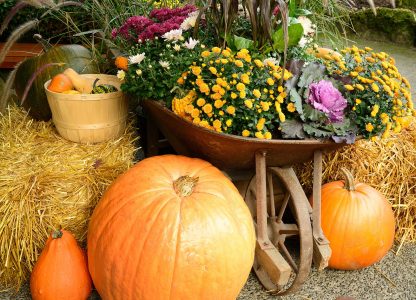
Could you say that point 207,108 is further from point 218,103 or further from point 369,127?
point 369,127

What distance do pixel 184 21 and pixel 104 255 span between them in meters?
1.15

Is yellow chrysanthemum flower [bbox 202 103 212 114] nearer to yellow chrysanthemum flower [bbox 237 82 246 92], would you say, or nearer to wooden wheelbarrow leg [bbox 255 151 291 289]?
yellow chrysanthemum flower [bbox 237 82 246 92]

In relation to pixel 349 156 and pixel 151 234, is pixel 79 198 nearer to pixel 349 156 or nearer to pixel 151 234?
pixel 151 234

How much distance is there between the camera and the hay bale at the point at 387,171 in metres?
2.33

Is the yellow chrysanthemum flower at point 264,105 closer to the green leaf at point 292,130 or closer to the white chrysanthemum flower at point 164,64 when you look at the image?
the green leaf at point 292,130

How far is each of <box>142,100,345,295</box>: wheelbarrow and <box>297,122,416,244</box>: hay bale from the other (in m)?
0.35

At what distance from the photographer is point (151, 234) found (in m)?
1.57

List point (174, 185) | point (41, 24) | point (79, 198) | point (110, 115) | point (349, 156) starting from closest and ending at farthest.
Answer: point (174, 185)
point (79, 198)
point (110, 115)
point (349, 156)
point (41, 24)

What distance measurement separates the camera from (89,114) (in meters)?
1.99

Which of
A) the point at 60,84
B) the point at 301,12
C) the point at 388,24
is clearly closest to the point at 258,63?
the point at 301,12

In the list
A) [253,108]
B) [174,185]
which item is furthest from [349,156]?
[174,185]

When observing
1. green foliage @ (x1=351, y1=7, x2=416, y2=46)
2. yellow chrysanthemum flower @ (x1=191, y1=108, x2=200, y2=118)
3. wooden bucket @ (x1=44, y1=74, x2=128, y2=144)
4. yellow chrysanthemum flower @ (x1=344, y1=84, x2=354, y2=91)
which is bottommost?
green foliage @ (x1=351, y1=7, x2=416, y2=46)

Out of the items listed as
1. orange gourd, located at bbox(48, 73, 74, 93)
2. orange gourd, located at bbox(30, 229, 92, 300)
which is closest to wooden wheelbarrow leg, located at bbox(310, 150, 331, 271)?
orange gourd, located at bbox(30, 229, 92, 300)

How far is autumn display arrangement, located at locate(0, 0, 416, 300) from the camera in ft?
5.23
